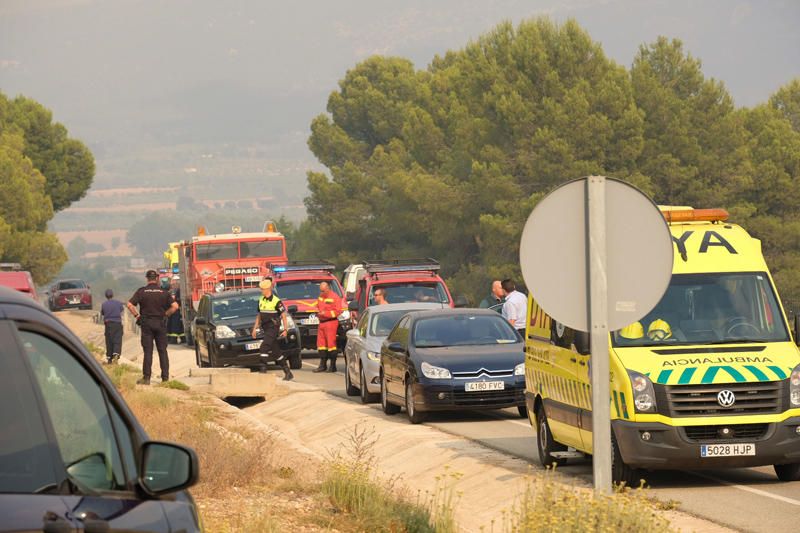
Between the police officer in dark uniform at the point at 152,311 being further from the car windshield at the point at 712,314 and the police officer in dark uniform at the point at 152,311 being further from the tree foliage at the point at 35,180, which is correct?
the tree foliage at the point at 35,180

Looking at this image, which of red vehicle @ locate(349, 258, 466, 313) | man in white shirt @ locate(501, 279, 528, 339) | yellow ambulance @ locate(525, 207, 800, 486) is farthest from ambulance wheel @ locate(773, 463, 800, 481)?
red vehicle @ locate(349, 258, 466, 313)

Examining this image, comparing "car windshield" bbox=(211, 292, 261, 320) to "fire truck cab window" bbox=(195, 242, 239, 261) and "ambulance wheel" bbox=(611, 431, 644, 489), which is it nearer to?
"fire truck cab window" bbox=(195, 242, 239, 261)

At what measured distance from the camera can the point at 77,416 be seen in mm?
4887

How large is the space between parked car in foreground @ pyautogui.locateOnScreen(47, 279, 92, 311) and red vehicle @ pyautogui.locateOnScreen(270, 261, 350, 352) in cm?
4736

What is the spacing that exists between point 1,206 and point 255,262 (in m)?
36.5

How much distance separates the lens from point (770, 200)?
59344 mm

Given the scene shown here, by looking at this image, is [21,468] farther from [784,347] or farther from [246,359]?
[246,359]

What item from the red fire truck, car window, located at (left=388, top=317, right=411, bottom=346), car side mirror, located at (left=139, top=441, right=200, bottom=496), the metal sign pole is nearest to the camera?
car side mirror, located at (left=139, top=441, right=200, bottom=496)

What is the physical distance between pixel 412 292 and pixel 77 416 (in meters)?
26.2

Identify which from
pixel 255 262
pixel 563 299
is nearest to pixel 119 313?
pixel 255 262

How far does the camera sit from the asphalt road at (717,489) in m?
11.5

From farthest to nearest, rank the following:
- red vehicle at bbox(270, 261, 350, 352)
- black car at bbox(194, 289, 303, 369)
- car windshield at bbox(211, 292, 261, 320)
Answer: red vehicle at bbox(270, 261, 350, 352) → car windshield at bbox(211, 292, 261, 320) → black car at bbox(194, 289, 303, 369)

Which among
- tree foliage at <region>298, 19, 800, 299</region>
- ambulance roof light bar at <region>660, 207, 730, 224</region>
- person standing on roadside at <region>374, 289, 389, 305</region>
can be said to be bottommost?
person standing on roadside at <region>374, 289, 389, 305</region>

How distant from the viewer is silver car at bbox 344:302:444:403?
23.4m
